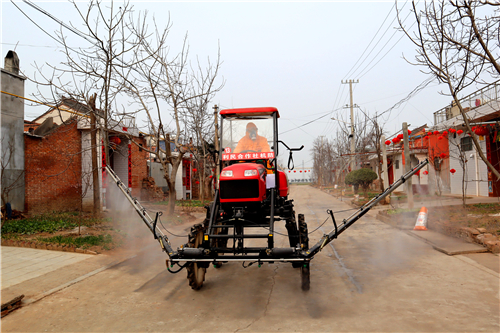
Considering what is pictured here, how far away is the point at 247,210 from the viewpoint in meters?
5.78

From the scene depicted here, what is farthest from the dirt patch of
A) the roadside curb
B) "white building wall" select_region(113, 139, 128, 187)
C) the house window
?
the house window

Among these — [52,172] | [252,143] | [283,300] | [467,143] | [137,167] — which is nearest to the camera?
[283,300]

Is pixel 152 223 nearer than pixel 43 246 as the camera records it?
Yes

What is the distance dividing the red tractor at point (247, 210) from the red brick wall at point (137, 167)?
50.5 feet

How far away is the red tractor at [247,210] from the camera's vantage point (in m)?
4.77

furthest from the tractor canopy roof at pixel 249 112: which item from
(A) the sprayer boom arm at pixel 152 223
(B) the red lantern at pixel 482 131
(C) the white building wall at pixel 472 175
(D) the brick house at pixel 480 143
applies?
(C) the white building wall at pixel 472 175

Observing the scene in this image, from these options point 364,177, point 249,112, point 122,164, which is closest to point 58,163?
point 122,164

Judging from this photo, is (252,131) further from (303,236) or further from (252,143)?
(303,236)

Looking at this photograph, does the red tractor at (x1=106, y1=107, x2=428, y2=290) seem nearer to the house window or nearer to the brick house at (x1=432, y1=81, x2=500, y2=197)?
the brick house at (x1=432, y1=81, x2=500, y2=197)

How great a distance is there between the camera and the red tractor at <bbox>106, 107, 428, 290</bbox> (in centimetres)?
477

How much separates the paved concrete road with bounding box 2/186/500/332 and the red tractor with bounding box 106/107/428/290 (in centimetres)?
44

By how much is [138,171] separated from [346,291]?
18667mm

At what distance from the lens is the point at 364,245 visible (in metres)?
9.20

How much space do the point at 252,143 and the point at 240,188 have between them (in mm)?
1515
